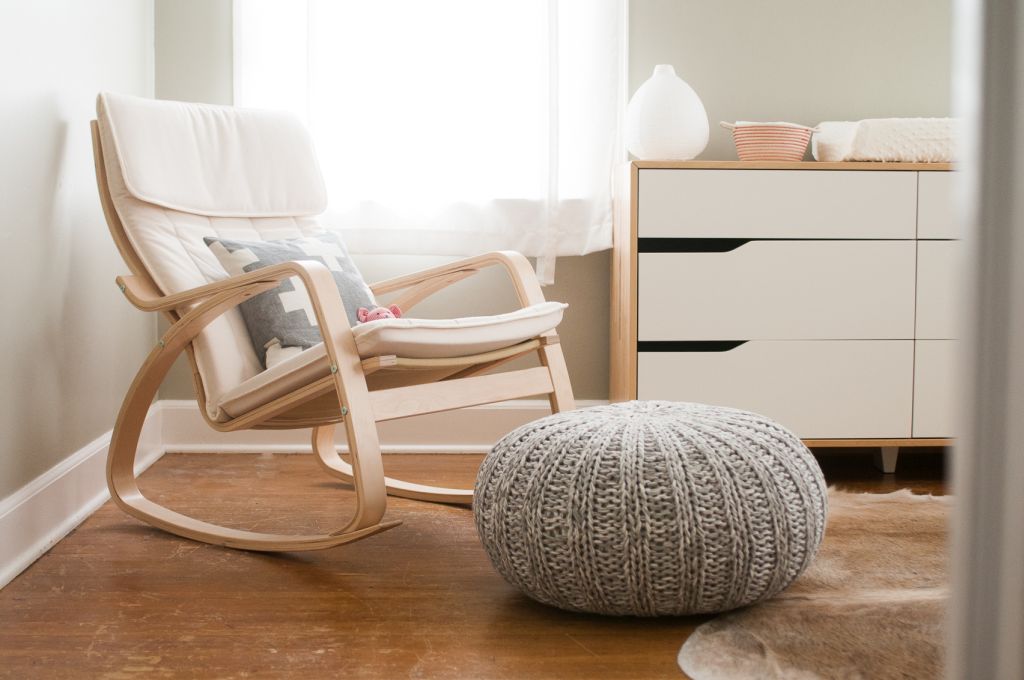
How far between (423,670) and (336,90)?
1867mm

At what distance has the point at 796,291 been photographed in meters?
2.42

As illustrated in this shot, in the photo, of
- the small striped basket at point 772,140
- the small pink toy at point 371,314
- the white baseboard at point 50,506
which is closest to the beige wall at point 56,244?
the white baseboard at point 50,506

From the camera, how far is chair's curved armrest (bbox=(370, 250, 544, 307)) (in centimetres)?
212

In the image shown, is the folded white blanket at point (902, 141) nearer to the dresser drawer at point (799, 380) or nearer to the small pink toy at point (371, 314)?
the dresser drawer at point (799, 380)

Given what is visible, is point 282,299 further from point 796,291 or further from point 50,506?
point 796,291

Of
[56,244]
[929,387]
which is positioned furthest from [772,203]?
[56,244]

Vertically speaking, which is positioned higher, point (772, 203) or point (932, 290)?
point (772, 203)

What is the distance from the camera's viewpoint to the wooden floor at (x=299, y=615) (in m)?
1.32

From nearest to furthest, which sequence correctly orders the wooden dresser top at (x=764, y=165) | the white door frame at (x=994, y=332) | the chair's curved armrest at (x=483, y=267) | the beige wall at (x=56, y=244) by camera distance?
the white door frame at (x=994, y=332) → the beige wall at (x=56, y=244) → the chair's curved armrest at (x=483, y=267) → the wooden dresser top at (x=764, y=165)

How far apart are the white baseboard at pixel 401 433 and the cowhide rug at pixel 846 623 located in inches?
47.3

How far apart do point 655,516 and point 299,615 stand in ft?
1.91

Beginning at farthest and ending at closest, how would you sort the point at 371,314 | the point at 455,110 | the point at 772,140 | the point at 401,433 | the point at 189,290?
the point at 401,433 < the point at 455,110 < the point at 772,140 < the point at 371,314 < the point at 189,290

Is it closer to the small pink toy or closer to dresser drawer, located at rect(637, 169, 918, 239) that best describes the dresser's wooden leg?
dresser drawer, located at rect(637, 169, 918, 239)

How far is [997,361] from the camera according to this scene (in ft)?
0.87
